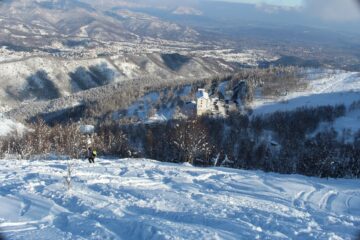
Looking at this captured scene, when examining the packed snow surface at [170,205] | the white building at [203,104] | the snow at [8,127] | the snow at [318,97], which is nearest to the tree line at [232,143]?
the snow at [8,127]

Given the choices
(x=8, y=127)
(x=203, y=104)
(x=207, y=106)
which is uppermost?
(x=203, y=104)

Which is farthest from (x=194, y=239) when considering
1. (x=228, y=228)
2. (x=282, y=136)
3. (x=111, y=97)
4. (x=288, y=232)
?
(x=111, y=97)

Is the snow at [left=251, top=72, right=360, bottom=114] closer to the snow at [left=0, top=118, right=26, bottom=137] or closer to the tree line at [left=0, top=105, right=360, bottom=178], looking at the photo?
the tree line at [left=0, top=105, right=360, bottom=178]

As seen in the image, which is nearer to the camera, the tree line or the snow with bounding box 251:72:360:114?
the tree line

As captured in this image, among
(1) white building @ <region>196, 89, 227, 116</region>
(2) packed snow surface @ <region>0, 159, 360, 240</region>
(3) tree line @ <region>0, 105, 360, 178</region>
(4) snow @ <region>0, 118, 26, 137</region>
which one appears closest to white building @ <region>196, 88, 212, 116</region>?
(1) white building @ <region>196, 89, 227, 116</region>

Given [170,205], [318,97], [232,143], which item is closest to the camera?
[170,205]

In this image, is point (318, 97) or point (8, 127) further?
point (318, 97)

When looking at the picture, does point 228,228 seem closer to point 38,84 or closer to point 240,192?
point 240,192

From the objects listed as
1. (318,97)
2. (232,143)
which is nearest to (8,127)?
(232,143)

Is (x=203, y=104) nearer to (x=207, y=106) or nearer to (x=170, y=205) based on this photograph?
(x=207, y=106)
